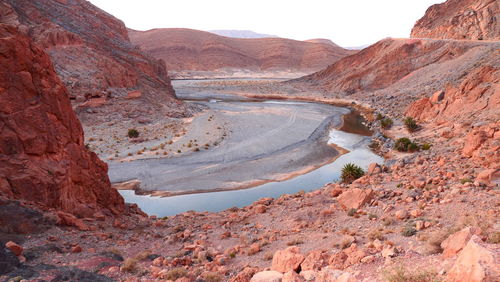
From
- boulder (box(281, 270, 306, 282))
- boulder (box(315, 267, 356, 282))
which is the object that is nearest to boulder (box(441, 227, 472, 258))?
boulder (box(315, 267, 356, 282))

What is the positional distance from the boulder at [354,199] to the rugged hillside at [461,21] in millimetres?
50134

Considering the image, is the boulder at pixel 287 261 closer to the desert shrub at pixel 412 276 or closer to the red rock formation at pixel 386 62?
the desert shrub at pixel 412 276

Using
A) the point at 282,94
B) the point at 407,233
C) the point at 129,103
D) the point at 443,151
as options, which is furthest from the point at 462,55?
the point at 407,233

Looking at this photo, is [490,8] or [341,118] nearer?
[341,118]

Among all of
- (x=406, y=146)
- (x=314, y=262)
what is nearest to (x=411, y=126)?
(x=406, y=146)

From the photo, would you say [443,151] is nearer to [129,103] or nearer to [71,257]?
[71,257]

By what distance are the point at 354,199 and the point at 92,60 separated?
31.2 m

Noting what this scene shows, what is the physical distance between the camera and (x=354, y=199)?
11.6 meters

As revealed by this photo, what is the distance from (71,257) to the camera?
756 centimetres

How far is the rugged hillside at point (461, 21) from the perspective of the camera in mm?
50125

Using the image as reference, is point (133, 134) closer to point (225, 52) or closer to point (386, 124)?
point (386, 124)

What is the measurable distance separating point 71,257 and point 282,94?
5480 centimetres

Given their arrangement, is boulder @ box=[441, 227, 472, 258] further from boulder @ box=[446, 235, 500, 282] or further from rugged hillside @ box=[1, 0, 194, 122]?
rugged hillside @ box=[1, 0, 194, 122]

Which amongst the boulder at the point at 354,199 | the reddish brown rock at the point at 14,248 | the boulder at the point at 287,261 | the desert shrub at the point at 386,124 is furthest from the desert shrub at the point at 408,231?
the desert shrub at the point at 386,124
